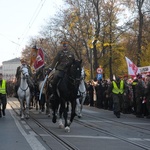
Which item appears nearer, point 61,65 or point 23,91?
point 61,65

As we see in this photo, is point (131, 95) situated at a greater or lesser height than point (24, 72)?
lesser

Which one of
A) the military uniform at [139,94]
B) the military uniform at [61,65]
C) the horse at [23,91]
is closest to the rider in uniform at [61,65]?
the military uniform at [61,65]

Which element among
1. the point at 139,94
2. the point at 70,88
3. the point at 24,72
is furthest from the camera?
the point at 139,94

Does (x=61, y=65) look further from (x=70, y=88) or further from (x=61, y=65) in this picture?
(x=70, y=88)

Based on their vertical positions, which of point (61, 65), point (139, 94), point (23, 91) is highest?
point (61, 65)

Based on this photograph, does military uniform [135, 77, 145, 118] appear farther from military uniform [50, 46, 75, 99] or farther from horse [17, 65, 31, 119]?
military uniform [50, 46, 75, 99]

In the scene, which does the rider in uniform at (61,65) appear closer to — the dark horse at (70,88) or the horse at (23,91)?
the dark horse at (70,88)

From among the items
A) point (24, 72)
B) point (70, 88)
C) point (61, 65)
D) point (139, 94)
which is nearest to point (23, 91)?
point (24, 72)

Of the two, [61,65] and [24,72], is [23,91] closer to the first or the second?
[24,72]

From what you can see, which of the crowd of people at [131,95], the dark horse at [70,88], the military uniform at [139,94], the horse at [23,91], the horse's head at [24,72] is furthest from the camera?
the military uniform at [139,94]

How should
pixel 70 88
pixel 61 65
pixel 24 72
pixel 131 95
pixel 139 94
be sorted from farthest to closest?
1. pixel 131 95
2. pixel 139 94
3. pixel 24 72
4. pixel 61 65
5. pixel 70 88

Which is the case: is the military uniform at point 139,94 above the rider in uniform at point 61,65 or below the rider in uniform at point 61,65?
below

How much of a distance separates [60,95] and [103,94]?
43.3 feet

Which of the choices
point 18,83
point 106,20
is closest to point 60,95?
point 18,83
